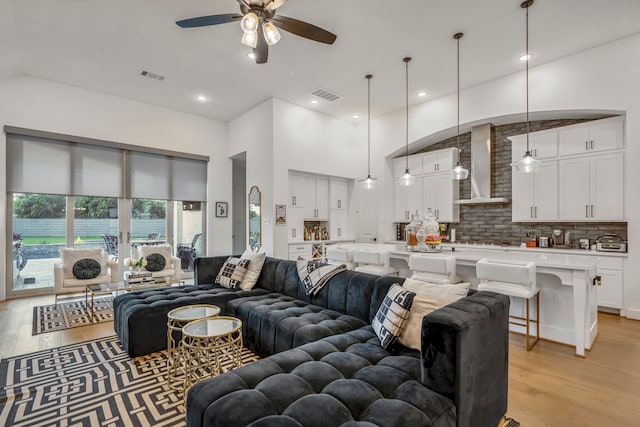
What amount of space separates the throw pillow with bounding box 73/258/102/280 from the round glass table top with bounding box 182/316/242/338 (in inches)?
127

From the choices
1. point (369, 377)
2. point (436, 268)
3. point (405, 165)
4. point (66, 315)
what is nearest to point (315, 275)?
point (436, 268)

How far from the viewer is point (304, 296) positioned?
10.8 ft

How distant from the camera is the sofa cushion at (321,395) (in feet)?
4.32

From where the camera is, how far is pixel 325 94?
5.72 meters

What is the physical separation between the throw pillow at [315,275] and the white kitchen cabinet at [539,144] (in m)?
4.10

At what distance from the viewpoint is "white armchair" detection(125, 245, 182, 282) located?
5.15m

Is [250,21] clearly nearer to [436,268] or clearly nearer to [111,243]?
[436,268]

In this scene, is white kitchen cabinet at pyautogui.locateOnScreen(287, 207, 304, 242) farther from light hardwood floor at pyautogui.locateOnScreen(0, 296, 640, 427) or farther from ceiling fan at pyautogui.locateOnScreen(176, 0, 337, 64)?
ceiling fan at pyautogui.locateOnScreen(176, 0, 337, 64)

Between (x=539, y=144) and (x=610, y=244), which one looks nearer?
(x=610, y=244)

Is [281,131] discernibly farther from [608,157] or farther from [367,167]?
[608,157]

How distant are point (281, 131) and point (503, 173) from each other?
13.8 ft

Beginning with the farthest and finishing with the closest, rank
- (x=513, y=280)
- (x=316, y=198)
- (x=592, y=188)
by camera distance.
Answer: (x=316, y=198), (x=592, y=188), (x=513, y=280)

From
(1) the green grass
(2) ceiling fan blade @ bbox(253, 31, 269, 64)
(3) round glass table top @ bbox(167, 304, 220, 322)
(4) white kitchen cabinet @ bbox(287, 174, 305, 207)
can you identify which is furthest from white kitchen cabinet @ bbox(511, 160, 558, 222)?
(1) the green grass

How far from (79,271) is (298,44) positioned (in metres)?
4.58
